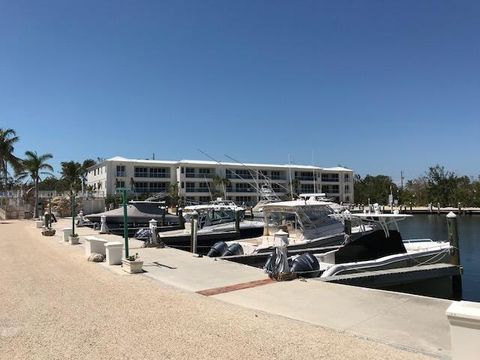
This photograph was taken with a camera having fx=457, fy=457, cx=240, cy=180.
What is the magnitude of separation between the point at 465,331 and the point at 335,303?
4760 millimetres

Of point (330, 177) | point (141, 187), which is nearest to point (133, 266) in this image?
point (141, 187)

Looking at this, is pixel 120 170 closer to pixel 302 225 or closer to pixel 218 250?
pixel 302 225

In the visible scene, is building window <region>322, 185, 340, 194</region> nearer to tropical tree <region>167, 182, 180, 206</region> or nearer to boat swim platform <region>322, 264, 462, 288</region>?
tropical tree <region>167, 182, 180, 206</region>

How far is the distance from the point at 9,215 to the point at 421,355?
212 ft

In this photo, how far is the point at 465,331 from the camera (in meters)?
4.86

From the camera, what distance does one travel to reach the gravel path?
6570 millimetres

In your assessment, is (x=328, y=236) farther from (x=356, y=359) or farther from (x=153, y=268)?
(x=356, y=359)

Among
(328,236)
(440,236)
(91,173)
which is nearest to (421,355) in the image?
(328,236)

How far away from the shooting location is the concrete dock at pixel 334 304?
7.20 metres

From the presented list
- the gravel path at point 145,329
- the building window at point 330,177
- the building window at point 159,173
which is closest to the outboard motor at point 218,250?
the gravel path at point 145,329

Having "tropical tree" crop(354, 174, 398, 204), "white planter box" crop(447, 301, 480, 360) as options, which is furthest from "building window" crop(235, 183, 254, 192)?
"white planter box" crop(447, 301, 480, 360)

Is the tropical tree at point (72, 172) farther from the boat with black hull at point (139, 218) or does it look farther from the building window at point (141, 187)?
the boat with black hull at point (139, 218)

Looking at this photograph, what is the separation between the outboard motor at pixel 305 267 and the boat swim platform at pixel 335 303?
3.24 ft

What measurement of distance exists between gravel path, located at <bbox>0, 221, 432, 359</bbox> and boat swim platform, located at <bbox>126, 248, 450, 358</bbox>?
43 cm
